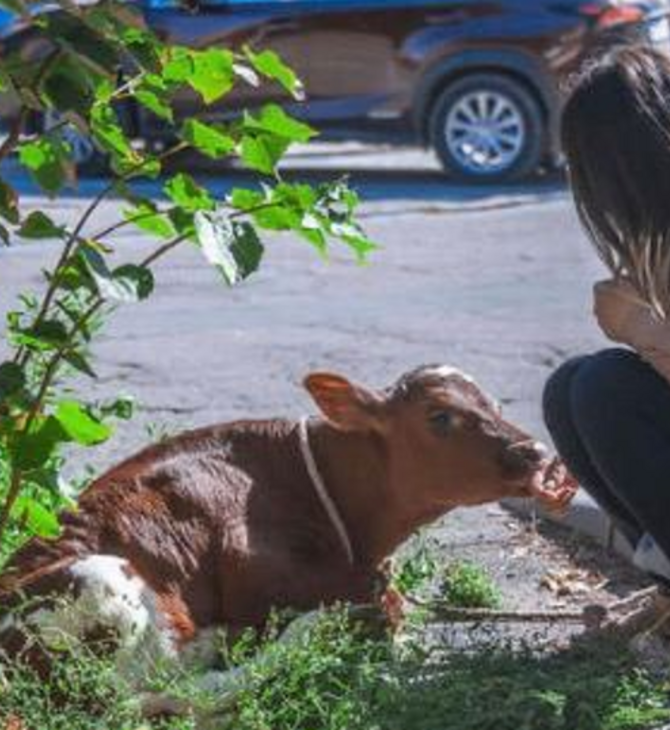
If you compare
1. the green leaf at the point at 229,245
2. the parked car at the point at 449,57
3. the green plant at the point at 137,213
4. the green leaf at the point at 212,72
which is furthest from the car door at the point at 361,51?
the green leaf at the point at 229,245

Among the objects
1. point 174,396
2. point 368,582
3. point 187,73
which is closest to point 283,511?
point 368,582

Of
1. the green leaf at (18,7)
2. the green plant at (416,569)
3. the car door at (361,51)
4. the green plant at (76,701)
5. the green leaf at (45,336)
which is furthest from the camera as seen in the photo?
the car door at (361,51)

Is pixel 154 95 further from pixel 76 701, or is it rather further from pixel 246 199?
pixel 76 701

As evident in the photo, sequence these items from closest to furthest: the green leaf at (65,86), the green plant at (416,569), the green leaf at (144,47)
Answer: the green leaf at (65,86)
the green leaf at (144,47)
the green plant at (416,569)

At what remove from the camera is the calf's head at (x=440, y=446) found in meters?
4.93

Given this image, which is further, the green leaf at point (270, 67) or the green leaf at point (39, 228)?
the green leaf at point (270, 67)

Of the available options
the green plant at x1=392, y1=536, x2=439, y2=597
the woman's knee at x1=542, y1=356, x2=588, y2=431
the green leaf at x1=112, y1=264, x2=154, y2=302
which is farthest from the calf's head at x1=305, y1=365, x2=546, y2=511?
the green leaf at x1=112, y1=264, x2=154, y2=302

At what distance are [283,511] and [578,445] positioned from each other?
2.34 ft

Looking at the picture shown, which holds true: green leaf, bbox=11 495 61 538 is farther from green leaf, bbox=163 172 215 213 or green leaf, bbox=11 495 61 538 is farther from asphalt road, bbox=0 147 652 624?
asphalt road, bbox=0 147 652 624

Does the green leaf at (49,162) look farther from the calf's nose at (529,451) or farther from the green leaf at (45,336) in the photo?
the calf's nose at (529,451)

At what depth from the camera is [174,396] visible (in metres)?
9.22

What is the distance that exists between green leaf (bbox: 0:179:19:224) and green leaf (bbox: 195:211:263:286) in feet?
1.00

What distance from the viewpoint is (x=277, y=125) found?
422 centimetres

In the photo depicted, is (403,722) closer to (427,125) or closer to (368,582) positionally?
(368,582)
